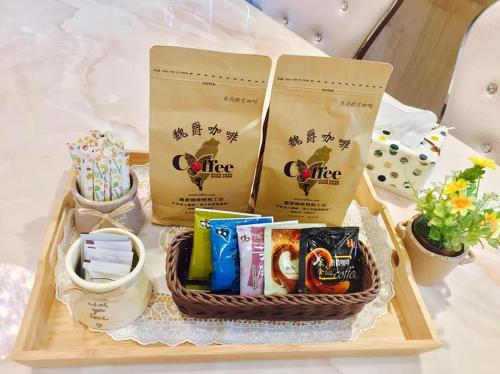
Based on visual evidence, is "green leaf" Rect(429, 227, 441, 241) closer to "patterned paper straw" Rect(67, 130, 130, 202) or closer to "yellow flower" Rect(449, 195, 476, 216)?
"yellow flower" Rect(449, 195, 476, 216)

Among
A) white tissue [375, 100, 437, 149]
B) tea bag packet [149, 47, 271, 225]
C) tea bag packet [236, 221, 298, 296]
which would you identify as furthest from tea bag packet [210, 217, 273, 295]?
white tissue [375, 100, 437, 149]

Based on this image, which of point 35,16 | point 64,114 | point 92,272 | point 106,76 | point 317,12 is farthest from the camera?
point 317,12

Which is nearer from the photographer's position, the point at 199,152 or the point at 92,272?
the point at 92,272

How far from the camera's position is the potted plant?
665 mm

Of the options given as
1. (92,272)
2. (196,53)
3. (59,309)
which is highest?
(196,53)

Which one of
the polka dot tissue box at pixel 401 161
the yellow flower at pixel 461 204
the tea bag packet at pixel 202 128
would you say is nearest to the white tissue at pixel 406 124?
the polka dot tissue box at pixel 401 161

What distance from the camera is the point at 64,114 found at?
1.07 meters

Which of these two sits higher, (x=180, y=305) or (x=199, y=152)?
(x=199, y=152)

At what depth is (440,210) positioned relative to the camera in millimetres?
673

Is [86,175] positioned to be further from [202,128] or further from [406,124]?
[406,124]

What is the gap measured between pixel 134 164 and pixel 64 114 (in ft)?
0.90

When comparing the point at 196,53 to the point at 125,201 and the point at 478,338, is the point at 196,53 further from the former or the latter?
the point at 478,338

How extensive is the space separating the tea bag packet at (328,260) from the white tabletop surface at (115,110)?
0.39ft

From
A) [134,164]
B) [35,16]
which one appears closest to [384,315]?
[134,164]
